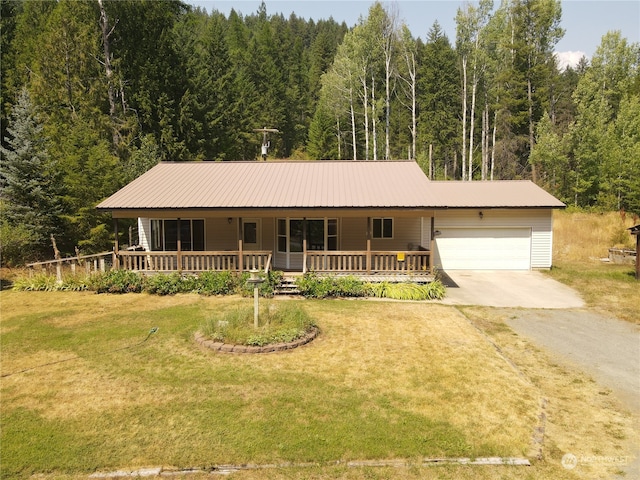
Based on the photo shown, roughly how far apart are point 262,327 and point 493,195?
14.4 meters

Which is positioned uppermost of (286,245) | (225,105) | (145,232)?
(225,105)

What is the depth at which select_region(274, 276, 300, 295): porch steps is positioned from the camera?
14.8m

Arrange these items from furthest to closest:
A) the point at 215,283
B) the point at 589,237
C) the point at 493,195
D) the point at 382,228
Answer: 1. the point at 589,237
2. the point at 493,195
3. the point at 382,228
4. the point at 215,283

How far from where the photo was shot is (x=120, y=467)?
5.42 meters

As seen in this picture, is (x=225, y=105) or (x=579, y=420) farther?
(x=225, y=105)

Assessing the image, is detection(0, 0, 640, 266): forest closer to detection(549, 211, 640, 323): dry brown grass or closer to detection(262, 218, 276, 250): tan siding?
detection(549, 211, 640, 323): dry brown grass

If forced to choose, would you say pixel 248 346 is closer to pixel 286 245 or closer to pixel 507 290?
pixel 286 245

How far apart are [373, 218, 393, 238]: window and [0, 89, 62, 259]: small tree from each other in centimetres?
1400

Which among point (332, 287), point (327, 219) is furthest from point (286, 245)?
point (332, 287)

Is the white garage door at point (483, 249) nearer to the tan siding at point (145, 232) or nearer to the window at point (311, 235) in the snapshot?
the window at point (311, 235)

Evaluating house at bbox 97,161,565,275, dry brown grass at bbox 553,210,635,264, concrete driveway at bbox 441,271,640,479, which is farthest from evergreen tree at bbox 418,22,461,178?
concrete driveway at bbox 441,271,640,479

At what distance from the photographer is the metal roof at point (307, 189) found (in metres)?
15.3

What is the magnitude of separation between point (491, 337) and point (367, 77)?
33.8 metres

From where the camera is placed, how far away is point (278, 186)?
17.0 metres
